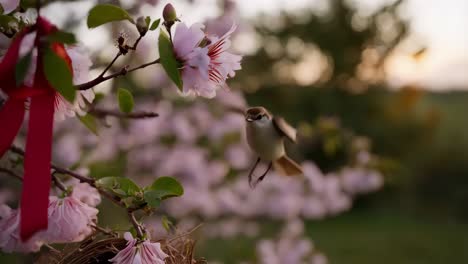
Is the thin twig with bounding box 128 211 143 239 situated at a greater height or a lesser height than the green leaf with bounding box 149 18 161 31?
lesser

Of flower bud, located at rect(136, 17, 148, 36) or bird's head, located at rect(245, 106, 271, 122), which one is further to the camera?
bird's head, located at rect(245, 106, 271, 122)

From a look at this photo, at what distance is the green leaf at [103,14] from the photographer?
622mm

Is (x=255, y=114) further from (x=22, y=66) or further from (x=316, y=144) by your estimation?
(x=316, y=144)

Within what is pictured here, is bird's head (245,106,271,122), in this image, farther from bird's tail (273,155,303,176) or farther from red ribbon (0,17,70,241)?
red ribbon (0,17,70,241)

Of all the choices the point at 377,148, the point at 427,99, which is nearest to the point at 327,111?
the point at 377,148

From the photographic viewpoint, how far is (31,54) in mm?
545

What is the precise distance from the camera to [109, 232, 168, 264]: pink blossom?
0.65 metres

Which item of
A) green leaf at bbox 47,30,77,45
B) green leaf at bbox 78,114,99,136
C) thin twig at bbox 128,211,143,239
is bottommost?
thin twig at bbox 128,211,143,239

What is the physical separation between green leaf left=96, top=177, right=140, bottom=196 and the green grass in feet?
13.3

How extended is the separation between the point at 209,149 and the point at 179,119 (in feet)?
1.12

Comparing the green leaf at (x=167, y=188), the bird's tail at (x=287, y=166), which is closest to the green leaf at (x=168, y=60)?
the green leaf at (x=167, y=188)

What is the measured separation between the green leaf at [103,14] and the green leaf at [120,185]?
0.17 meters

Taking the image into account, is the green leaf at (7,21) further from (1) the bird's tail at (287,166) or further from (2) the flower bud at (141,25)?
(1) the bird's tail at (287,166)

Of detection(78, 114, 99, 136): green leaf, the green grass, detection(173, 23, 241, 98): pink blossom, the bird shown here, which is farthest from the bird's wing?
the green grass
